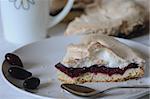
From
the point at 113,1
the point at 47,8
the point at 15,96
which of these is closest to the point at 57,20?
the point at 47,8

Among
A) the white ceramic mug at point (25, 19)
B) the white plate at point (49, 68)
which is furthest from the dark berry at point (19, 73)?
the white ceramic mug at point (25, 19)

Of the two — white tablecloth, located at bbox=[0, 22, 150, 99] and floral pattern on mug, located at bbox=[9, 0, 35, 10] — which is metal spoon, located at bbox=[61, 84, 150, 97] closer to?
white tablecloth, located at bbox=[0, 22, 150, 99]

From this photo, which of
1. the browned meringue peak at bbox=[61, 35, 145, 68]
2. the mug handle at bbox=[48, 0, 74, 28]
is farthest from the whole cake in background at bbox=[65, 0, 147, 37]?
the browned meringue peak at bbox=[61, 35, 145, 68]

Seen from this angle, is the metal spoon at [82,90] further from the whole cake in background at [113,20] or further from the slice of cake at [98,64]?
the whole cake in background at [113,20]

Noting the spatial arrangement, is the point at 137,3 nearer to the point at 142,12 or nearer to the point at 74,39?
the point at 142,12

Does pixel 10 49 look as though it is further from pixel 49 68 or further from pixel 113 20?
pixel 113 20

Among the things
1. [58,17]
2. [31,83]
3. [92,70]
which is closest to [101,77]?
[92,70]
